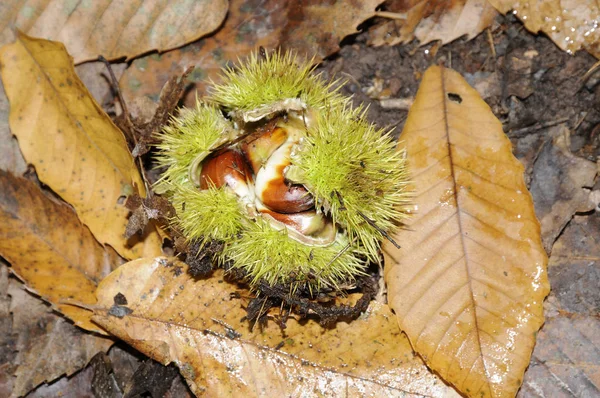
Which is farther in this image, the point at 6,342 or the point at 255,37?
the point at 255,37

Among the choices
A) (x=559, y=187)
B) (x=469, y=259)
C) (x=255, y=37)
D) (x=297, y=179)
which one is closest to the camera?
(x=297, y=179)

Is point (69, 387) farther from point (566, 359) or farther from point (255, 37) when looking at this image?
point (566, 359)

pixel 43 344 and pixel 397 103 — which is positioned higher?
pixel 397 103

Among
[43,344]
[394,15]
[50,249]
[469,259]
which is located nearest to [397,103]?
[394,15]

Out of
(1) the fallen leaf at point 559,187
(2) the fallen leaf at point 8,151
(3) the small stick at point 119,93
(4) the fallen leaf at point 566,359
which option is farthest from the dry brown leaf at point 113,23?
(4) the fallen leaf at point 566,359

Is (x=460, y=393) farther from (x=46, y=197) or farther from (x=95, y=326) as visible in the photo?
(x=46, y=197)

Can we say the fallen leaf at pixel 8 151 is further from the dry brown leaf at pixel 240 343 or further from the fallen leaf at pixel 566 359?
the fallen leaf at pixel 566 359
